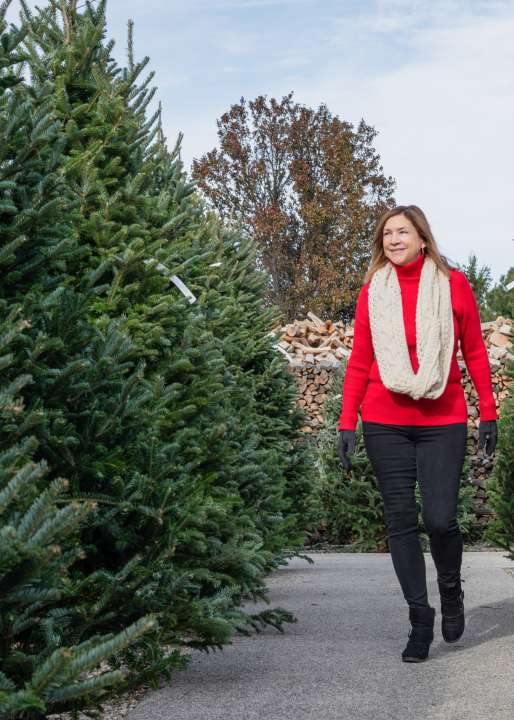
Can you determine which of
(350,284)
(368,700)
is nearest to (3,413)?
(368,700)

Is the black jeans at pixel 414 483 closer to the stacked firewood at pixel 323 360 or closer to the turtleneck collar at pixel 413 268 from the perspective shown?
the turtleneck collar at pixel 413 268


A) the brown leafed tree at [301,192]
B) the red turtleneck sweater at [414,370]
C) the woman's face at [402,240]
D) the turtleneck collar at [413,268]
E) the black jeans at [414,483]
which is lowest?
the black jeans at [414,483]

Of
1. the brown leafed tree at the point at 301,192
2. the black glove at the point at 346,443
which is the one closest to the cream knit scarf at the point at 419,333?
the black glove at the point at 346,443

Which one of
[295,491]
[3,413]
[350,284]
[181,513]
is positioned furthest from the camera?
[350,284]

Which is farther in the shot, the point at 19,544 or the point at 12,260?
the point at 12,260

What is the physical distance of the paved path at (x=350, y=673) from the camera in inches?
153

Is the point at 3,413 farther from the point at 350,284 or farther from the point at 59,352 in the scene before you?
the point at 350,284

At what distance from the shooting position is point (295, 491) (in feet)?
33.8

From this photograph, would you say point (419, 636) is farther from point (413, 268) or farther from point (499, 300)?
point (499, 300)

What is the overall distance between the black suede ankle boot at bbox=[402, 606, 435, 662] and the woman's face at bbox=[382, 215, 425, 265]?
1.76 m

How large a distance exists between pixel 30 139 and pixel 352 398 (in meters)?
2.56

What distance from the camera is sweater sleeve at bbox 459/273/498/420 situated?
523 centimetres

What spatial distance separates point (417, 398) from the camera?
4973mm

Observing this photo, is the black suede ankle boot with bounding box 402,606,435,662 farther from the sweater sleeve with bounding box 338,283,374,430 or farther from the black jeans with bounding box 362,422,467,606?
the sweater sleeve with bounding box 338,283,374,430
